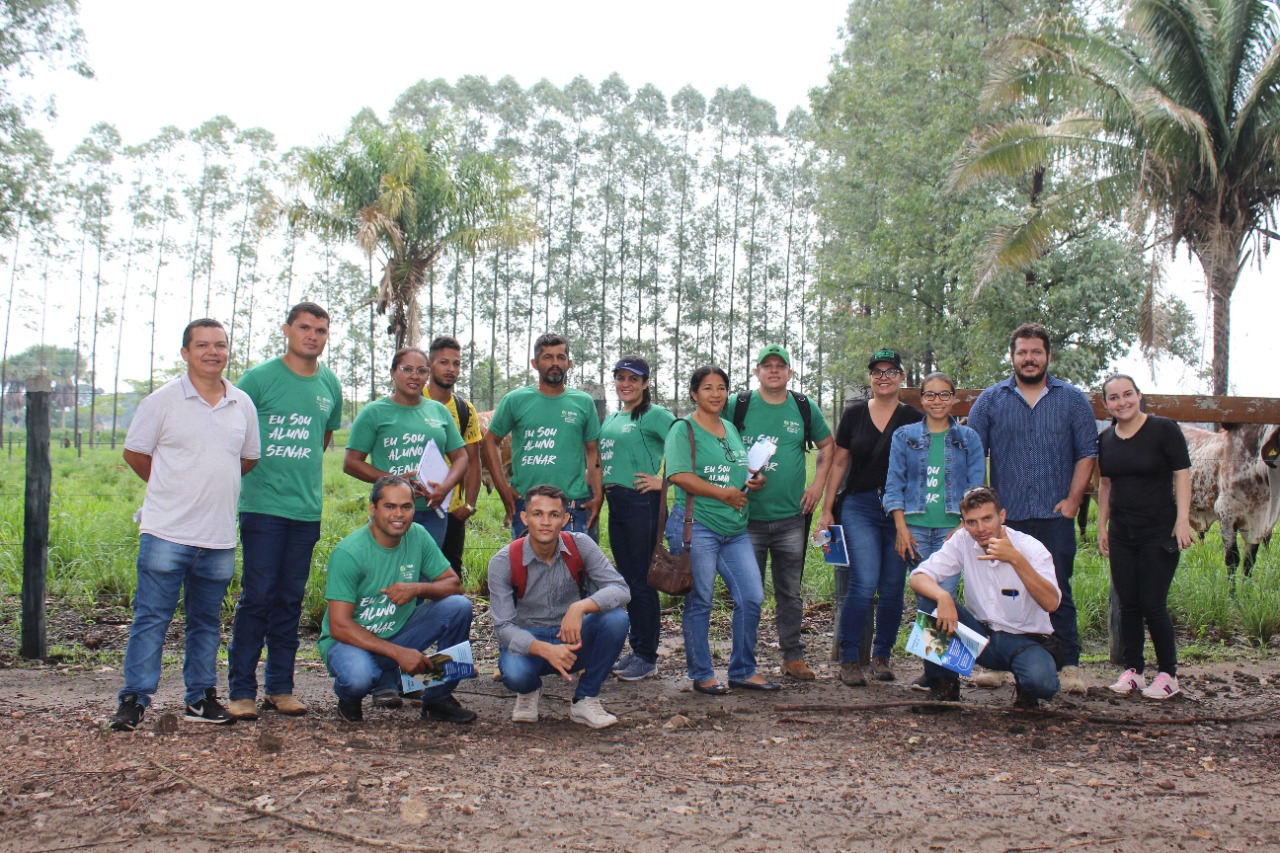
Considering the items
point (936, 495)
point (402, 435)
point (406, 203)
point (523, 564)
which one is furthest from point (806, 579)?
point (406, 203)

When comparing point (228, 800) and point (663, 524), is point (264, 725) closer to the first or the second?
point (228, 800)

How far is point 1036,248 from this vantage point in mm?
16922

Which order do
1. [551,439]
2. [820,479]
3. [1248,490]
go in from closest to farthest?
[551,439] < [820,479] < [1248,490]

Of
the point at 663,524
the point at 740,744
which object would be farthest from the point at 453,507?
the point at 740,744

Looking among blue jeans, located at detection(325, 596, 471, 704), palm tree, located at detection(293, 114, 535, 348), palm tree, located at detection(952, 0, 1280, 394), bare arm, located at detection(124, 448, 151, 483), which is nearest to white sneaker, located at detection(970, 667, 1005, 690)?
blue jeans, located at detection(325, 596, 471, 704)

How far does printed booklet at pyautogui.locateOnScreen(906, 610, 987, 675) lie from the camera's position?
5016 mm

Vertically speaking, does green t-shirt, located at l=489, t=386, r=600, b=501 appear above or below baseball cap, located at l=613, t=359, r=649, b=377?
below

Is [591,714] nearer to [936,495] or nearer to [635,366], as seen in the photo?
[635,366]

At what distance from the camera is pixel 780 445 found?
19.6 ft

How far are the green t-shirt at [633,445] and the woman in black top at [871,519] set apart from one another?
102 centimetres

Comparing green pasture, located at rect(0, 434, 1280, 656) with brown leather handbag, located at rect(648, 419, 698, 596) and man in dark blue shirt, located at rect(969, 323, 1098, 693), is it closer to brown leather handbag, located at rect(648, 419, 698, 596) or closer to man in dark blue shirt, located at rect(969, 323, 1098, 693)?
man in dark blue shirt, located at rect(969, 323, 1098, 693)

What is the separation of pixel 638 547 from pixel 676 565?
589 millimetres

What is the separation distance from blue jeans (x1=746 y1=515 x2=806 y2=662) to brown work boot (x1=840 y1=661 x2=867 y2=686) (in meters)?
0.31

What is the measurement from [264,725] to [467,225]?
761 inches
